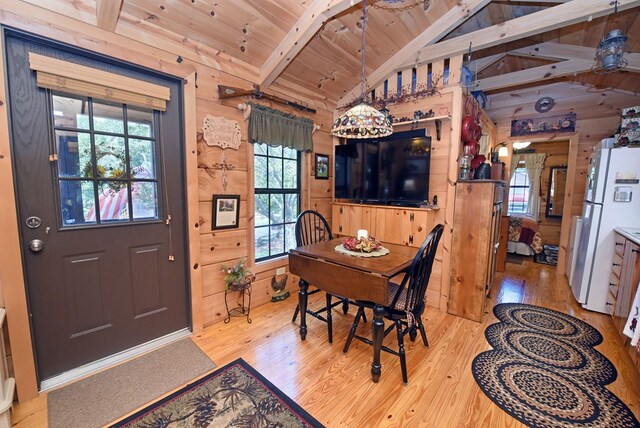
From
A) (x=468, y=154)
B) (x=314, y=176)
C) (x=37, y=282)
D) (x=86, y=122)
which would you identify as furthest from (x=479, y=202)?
(x=37, y=282)

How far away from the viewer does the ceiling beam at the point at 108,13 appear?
5.25ft

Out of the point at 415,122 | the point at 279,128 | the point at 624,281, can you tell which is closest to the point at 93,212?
the point at 279,128

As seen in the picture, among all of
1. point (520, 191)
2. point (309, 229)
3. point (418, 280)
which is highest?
point (520, 191)

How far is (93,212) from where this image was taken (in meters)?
1.84

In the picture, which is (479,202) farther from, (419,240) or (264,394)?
(264,394)

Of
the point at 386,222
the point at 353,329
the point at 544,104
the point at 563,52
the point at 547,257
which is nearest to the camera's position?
the point at 353,329

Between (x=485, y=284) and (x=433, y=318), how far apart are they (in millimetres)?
600

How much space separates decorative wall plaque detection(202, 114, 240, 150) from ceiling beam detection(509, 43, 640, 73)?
353 cm

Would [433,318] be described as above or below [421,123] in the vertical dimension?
below

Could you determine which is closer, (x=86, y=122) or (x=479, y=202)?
(x=86, y=122)

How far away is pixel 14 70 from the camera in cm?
153

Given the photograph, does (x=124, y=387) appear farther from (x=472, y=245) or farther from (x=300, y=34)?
(x=472, y=245)

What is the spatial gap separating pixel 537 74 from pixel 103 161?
472 centimetres

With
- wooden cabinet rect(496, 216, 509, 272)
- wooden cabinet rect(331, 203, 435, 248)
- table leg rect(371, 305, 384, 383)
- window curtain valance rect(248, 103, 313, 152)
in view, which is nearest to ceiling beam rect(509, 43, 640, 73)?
wooden cabinet rect(496, 216, 509, 272)
